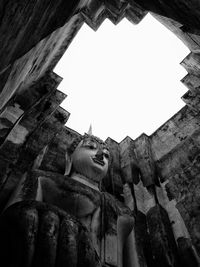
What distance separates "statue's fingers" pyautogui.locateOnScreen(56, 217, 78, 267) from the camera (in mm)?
2023

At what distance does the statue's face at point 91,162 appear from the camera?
4.24 m

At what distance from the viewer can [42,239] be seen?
2.11 m

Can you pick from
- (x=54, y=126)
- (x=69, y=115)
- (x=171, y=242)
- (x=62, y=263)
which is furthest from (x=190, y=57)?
(x=62, y=263)

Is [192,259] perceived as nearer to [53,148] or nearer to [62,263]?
[62,263]

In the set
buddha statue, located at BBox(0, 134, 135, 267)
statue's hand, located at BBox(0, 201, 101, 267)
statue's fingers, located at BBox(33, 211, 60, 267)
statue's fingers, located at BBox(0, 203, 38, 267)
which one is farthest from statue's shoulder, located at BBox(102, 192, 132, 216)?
statue's fingers, located at BBox(0, 203, 38, 267)

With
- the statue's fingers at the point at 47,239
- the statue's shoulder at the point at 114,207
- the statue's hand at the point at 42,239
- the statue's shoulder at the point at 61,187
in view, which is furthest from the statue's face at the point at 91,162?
the statue's fingers at the point at 47,239

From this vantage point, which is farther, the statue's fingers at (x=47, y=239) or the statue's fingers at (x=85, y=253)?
the statue's fingers at (x=85, y=253)

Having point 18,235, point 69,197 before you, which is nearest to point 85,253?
point 18,235

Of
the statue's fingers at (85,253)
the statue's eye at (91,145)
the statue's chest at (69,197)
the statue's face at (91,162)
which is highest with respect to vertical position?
the statue's eye at (91,145)

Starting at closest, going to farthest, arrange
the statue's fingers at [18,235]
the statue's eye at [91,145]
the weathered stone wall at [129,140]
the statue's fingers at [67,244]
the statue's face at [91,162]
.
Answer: the statue's fingers at [18,235] → the statue's fingers at [67,244] → the weathered stone wall at [129,140] → the statue's face at [91,162] → the statue's eye at [91,145]

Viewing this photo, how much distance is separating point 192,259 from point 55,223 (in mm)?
2324

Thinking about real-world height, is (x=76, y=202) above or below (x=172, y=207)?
below

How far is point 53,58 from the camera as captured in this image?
4875 millimetres

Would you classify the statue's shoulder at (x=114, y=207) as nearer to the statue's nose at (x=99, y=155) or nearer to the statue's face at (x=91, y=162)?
the statue's face at (x=91, y=162)
